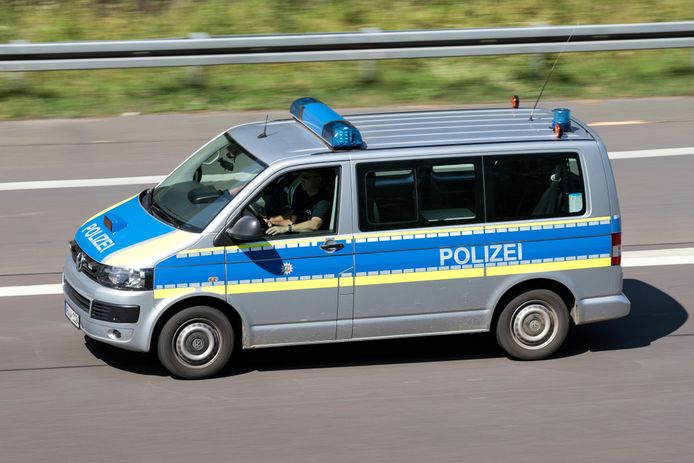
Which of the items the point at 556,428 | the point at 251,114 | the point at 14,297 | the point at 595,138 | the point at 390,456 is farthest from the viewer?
the point at 251,114

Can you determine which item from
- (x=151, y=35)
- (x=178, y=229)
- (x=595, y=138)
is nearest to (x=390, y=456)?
(x=178, y=229)

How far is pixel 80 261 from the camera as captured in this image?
798 centimetres

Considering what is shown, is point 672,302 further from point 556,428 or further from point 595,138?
point 556,428

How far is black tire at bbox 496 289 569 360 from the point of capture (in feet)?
26.9

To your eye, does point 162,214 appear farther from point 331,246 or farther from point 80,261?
point 331,246

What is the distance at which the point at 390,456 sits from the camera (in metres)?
6.75

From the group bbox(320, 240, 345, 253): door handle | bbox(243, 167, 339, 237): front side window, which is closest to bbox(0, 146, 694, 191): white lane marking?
bbox(243, 167, 339, 237): front side window

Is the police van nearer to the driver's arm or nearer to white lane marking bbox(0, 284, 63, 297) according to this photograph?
the driver's arm

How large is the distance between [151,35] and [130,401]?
37.1 ft

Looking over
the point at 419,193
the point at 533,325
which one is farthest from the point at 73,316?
the point at 533,325

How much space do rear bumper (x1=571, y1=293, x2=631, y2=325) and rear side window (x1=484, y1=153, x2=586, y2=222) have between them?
69cm

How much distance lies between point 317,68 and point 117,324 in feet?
31.0

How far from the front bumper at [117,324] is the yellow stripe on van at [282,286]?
0.58 m

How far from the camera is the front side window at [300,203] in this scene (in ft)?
25.4
